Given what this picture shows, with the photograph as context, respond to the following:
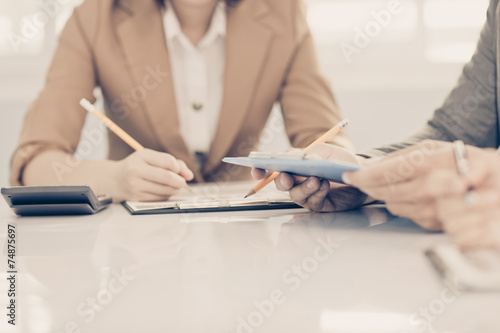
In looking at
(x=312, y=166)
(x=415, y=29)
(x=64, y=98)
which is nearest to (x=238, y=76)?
(x=64, y=98)

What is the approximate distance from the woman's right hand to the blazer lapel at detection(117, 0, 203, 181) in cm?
38

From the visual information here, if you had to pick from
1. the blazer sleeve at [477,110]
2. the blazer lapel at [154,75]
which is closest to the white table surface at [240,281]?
the blazer sleeve at [477,110]

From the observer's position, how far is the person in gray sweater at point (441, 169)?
393mm

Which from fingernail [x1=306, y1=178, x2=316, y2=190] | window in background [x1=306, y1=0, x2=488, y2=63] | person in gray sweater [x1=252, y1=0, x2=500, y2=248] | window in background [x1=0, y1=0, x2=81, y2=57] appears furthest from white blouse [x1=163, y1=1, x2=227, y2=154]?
window in background [x1=0, y1=0, x2=81, y2=57]

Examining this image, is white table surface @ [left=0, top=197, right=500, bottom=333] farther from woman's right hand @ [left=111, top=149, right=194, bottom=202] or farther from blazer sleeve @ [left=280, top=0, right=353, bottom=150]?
blazer sleeve @ [left=280, top=0, right=353, bottom=150]

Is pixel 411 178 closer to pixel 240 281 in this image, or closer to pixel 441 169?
pixel 441 169

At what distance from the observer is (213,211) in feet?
2.31

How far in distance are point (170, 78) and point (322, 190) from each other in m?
0.70

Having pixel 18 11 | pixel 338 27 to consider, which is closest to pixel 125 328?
pixel 338 27

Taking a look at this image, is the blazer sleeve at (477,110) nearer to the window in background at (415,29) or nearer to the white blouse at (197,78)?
the white blouse at (197,78)

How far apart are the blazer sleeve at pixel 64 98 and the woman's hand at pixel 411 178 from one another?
30.8 inches

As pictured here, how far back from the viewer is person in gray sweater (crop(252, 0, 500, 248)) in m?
0.39

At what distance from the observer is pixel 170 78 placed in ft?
3.95

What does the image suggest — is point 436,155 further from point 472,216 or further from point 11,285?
point 11,285
